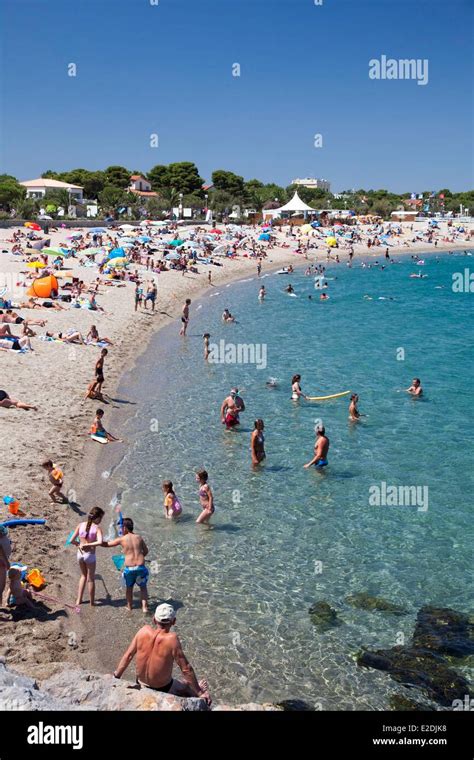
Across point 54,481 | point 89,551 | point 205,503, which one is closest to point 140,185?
point 54,481

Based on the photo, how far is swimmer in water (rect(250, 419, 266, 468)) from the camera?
14102 millimetres

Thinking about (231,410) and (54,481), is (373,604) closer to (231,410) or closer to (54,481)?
(54,481)

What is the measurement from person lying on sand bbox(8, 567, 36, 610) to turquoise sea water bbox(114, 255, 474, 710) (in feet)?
6.13

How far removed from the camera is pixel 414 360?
26844mm

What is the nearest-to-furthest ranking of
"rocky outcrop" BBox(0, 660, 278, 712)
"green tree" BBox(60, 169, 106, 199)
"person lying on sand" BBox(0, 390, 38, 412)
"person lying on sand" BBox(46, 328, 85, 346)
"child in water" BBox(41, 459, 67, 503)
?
"rocky outcrop" BBox(0, 660, 278, 712), "child in water" BBox(41, 459, 67, 503), "person lying on sand" BBox(0, 390, 38, 412), "person lying on sand" BBox(46, 328, 85, 346), "green tree" BBox(60, 169, 106, 199)

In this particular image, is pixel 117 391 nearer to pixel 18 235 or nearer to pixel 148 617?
pixel 148 617

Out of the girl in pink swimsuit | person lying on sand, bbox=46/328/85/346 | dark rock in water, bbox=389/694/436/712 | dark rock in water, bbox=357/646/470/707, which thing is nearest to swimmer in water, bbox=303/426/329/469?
dark rock in water, bbox=357/646/470/707

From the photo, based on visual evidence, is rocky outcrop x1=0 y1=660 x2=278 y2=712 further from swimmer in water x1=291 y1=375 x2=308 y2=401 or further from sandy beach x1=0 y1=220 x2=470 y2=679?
swimmer in water x1=291 y1=375 x2=308 y2=401

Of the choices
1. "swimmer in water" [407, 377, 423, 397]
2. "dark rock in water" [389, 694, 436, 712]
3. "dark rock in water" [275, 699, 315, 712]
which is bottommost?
"dark rock in water" [389, 694, 436, 712]

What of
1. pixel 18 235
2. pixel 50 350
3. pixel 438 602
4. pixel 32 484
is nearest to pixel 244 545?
pixel 438 602

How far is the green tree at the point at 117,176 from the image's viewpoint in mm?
95812

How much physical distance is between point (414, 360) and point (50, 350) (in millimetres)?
14197

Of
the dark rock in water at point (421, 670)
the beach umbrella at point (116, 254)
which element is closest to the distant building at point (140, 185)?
the beach umbrella at point (116, 254)

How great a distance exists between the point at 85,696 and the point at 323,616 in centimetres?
407
